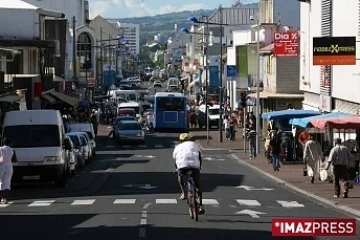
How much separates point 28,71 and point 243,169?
25.6 metres

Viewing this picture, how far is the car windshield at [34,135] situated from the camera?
3188 centimetres

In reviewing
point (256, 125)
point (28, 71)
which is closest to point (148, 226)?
point (256, 125)

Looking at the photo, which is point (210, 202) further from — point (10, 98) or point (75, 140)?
point (10, 98)

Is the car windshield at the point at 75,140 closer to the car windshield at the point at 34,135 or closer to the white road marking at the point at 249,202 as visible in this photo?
the car windshield at the point at 34,135

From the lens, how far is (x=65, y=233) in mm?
18656

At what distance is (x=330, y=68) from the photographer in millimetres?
44125

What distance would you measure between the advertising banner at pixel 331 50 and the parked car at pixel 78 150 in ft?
37.9

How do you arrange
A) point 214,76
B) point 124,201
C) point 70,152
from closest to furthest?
point 124,201 → point 70,152 → point 214,76

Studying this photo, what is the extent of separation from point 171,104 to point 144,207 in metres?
50.9

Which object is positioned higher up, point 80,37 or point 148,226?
point 80,37

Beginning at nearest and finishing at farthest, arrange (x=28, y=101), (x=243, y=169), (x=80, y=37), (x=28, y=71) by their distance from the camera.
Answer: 1. (x=243, y=169)
2. (x=28, y=101)
3. (x=28, y=71)
4. (x=80, y=37)

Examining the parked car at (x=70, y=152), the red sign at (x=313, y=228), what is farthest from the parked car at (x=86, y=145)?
the red sign at (x=313, y=228)

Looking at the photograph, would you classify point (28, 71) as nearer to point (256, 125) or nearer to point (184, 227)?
point (256, 125)

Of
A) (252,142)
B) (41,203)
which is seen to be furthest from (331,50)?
(252,142)
